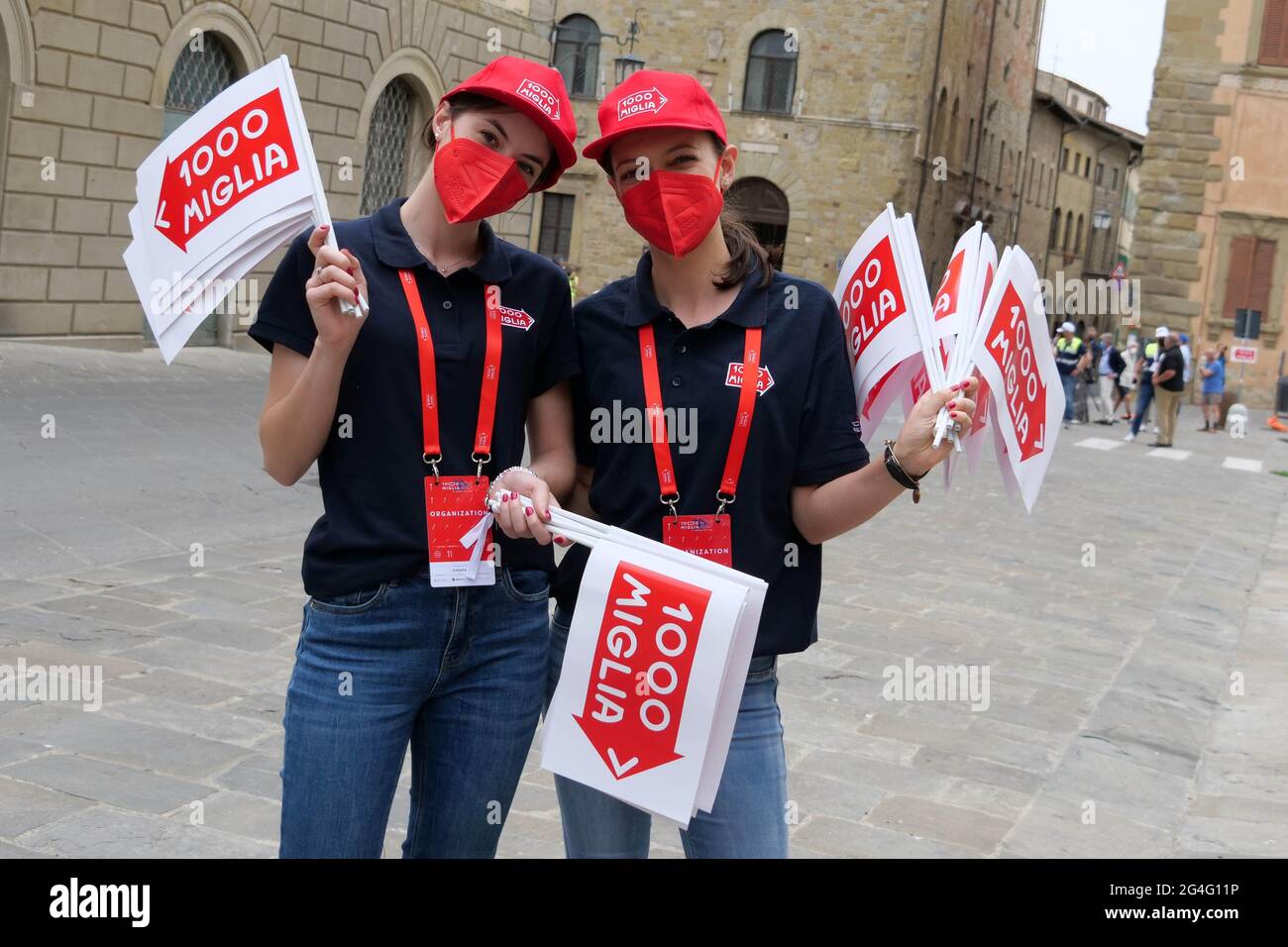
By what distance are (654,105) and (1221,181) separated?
107 feet

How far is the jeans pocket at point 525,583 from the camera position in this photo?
276cm

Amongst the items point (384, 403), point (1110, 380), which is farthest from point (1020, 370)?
point (1110, 380)

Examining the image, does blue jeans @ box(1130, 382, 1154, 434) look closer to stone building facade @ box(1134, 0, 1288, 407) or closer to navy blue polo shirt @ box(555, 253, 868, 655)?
stone building facade @ box(1134, 0, 1288, 407)

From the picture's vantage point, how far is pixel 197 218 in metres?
2.86

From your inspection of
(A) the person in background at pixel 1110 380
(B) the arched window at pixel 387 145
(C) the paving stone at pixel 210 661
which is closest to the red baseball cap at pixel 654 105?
(C) the paving stone at pixel 210 661

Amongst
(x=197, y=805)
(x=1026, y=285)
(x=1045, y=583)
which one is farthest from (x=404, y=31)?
(x=1026, y=285)

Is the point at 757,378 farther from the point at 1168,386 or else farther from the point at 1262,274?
the point at 1262,274

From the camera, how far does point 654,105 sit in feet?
9.00

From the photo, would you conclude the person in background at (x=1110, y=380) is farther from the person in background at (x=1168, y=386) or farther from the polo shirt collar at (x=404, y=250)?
the polo shirt collar at (x=404, y=250)

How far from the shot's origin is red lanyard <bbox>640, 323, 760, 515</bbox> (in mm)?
2697

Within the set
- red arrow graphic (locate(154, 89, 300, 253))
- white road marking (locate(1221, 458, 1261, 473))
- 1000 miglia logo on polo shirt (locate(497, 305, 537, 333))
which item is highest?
red arrow graphic (locate(154, 89, 300, 253))

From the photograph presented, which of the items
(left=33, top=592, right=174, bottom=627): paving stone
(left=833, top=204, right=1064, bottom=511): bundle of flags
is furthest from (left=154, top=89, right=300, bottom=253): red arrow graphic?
(left=33, top=592, right=174, bottom=627): paving stone

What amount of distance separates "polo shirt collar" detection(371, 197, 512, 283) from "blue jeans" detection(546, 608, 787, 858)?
648 millimetres

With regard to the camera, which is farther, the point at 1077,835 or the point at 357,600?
the point at 1077,835
